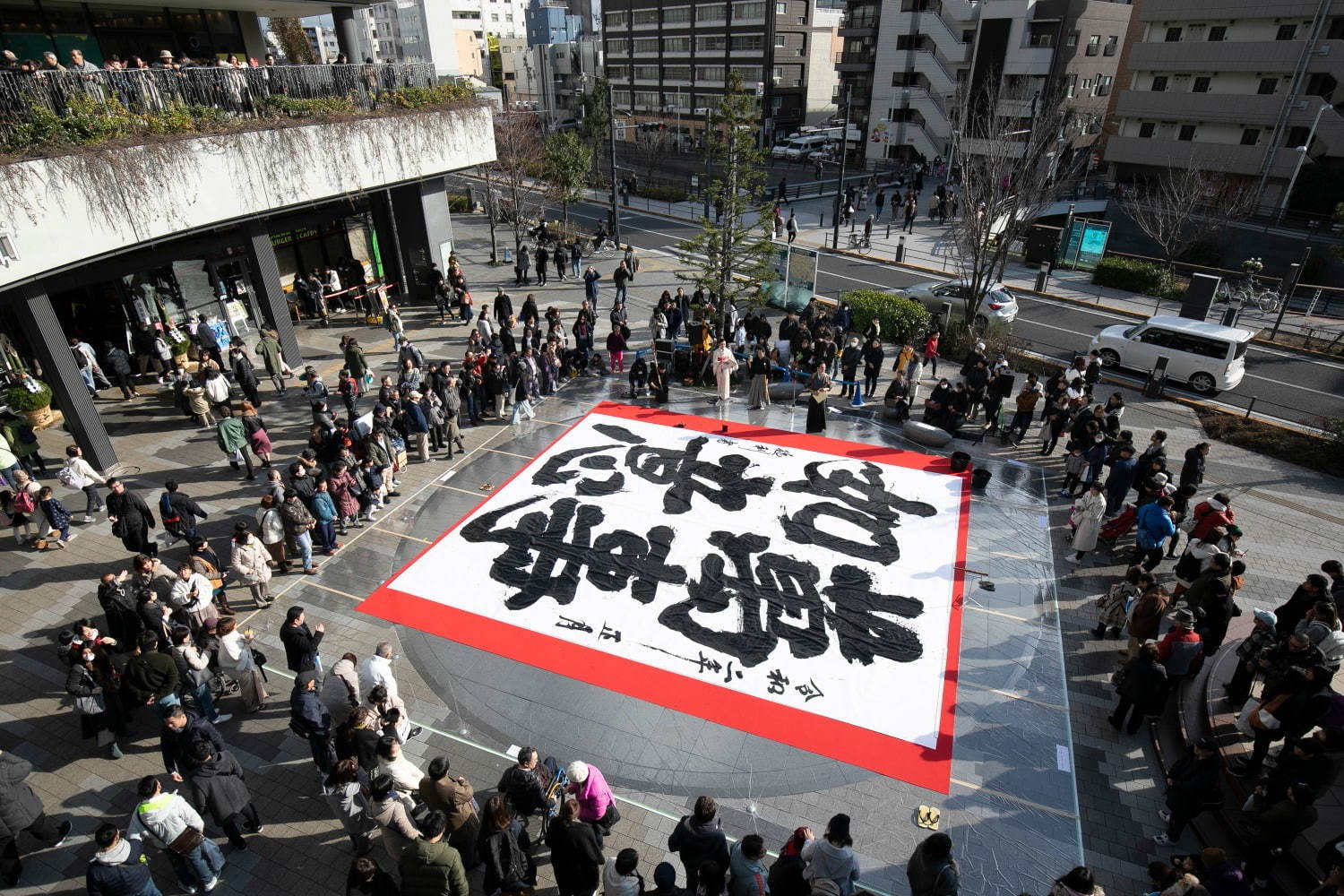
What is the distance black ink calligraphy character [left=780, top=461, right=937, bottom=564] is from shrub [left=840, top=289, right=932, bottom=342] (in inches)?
357

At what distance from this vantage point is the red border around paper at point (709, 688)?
368 inches

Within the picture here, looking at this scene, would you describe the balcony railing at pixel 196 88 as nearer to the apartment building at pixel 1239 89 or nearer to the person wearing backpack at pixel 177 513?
the person wearing backpack at pixel 177 513

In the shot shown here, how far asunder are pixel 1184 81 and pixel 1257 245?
43.1 feet

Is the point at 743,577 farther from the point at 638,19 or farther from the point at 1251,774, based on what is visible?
the point at 638,19

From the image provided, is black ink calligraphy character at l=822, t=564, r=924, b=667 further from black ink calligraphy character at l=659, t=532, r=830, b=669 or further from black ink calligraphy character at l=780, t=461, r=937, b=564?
black ink calligraphy character at l=780, t=461, r=937, b=564

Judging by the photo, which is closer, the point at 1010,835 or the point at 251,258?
the point at 1010,835

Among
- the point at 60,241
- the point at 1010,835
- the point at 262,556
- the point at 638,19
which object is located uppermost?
the point at 638,19

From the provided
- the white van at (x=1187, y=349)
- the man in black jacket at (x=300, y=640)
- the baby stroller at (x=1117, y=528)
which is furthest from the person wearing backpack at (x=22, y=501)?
the white van at (x=1187, y=349)

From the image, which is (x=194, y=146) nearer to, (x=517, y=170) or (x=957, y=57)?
(x=517, y=170)

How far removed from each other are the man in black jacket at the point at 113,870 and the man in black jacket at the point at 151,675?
2174 mm

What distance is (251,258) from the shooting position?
62.8 ft

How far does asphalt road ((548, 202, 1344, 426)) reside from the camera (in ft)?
64.6

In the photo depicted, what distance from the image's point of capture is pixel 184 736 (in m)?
7.54

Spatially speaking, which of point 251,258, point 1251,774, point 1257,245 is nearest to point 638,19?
point 1257,245
